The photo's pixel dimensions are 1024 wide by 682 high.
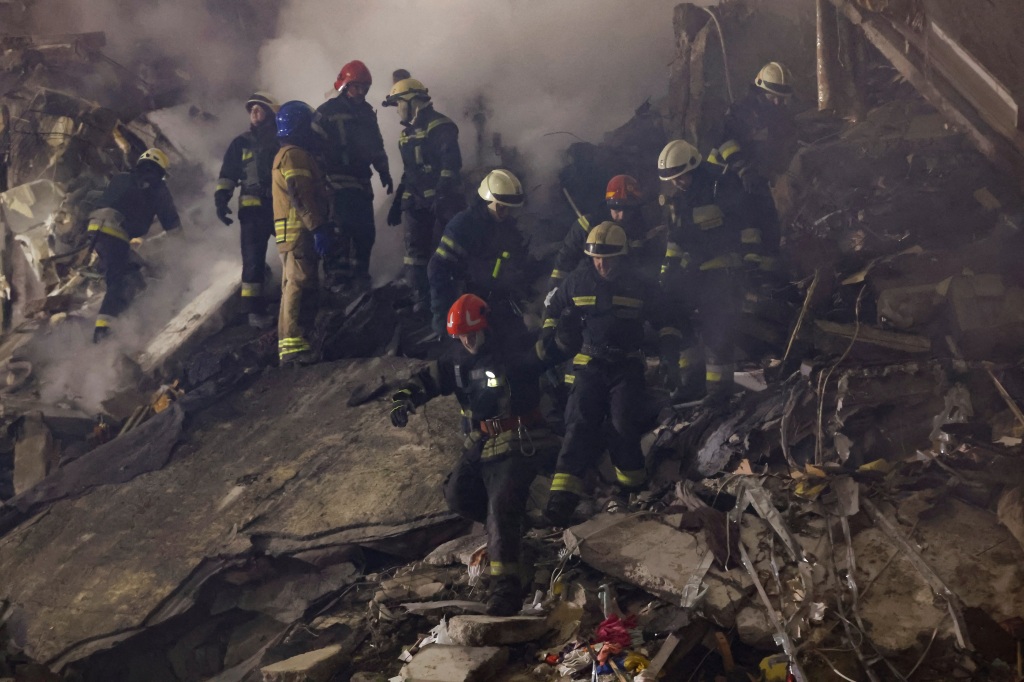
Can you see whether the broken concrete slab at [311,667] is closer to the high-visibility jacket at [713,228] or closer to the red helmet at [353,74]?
the high-visibility jacket at [713,228]

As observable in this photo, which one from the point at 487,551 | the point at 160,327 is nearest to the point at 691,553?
the point at 487,551

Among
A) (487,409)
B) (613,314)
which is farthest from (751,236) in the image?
(487,409)

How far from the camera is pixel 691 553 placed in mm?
4375

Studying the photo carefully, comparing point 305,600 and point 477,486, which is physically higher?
point 477,486

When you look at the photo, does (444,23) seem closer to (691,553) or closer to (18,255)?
(18,255)

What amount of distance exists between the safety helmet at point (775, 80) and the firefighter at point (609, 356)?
122 inches

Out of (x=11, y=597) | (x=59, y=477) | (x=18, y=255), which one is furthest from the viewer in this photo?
(x=18, y=255)

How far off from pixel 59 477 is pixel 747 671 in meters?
6.07

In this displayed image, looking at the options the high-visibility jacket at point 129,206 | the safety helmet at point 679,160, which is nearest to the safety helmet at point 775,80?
the safety helmet at point 679,160

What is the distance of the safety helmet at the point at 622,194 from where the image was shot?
6.52 m

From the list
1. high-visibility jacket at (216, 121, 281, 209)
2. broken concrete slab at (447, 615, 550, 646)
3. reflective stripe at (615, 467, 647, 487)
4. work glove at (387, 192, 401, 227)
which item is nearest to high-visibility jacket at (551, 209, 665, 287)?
reflective stripe at (615, 467, 647, 487)

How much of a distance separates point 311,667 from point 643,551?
2.01 m

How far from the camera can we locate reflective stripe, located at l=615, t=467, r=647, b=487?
18.1 ft

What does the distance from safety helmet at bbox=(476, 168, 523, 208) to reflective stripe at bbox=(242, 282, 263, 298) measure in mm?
2888
